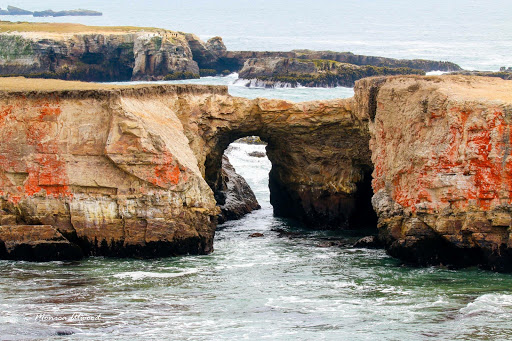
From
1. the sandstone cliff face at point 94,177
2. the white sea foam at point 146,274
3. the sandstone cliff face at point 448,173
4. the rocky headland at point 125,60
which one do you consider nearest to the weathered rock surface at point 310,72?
the rocky headland at point 125,60

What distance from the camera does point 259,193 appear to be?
4022 cm

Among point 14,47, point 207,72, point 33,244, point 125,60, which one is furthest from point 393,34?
point 33,244

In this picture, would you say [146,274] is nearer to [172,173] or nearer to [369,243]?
[172,173]

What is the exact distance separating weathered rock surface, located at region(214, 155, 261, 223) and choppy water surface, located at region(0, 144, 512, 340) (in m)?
5.87

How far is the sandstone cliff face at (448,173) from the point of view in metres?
23.0

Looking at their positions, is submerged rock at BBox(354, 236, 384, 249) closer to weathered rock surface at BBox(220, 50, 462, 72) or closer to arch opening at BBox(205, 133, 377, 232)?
arch opening at BBox(205, 133, 377, 232)

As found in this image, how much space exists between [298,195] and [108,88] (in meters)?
9.87

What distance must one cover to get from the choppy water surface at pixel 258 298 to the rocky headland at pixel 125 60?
4502 cm

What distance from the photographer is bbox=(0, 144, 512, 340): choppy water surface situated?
59.3 feet

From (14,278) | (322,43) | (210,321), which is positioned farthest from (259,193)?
(322,43)

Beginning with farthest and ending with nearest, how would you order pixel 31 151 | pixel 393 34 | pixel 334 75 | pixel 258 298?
pixel 393 34, pixel 334 75, pixel 31 151, pixel 258 298

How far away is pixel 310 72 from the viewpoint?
71.5 m

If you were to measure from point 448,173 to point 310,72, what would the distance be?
48.6 m

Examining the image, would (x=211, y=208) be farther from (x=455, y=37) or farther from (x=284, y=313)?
(x=455, y=37)
